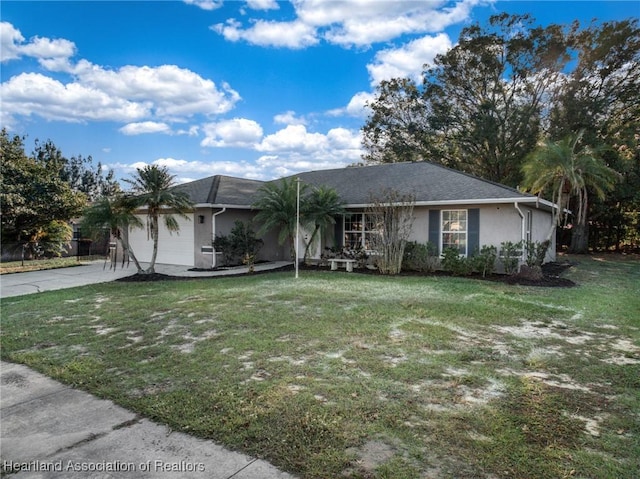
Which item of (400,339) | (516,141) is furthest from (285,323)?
(516,141)

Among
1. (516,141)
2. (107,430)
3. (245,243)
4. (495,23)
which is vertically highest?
(495,23)

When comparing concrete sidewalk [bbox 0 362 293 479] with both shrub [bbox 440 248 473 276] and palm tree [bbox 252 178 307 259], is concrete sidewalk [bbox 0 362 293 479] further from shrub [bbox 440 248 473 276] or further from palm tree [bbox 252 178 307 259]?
shrub [bbox 440 248 473 276]

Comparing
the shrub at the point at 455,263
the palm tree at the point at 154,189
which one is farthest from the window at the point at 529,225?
the palm tree at the point at 154,189

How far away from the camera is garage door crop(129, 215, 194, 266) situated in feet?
46.9

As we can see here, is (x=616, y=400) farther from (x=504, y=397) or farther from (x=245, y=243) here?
(x=245, y=243)

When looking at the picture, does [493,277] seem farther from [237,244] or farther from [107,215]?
[107,215]

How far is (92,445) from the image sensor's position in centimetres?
279

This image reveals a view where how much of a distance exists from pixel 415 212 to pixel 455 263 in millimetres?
2355

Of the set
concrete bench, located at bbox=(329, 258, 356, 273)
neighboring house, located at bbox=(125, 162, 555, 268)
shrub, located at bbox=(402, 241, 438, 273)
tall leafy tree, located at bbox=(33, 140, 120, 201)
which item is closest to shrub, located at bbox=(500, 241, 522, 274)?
neighboring house, located at bbox=(125, 162, 555, 268)

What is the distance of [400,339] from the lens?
16.8ft

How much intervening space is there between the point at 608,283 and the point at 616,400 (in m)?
8.70

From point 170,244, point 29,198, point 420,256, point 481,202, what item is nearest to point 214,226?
point 170,244

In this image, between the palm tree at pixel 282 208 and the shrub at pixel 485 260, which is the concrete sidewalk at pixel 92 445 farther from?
the shrub at pixel 485 260

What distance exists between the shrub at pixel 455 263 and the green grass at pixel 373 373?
3132 mm
